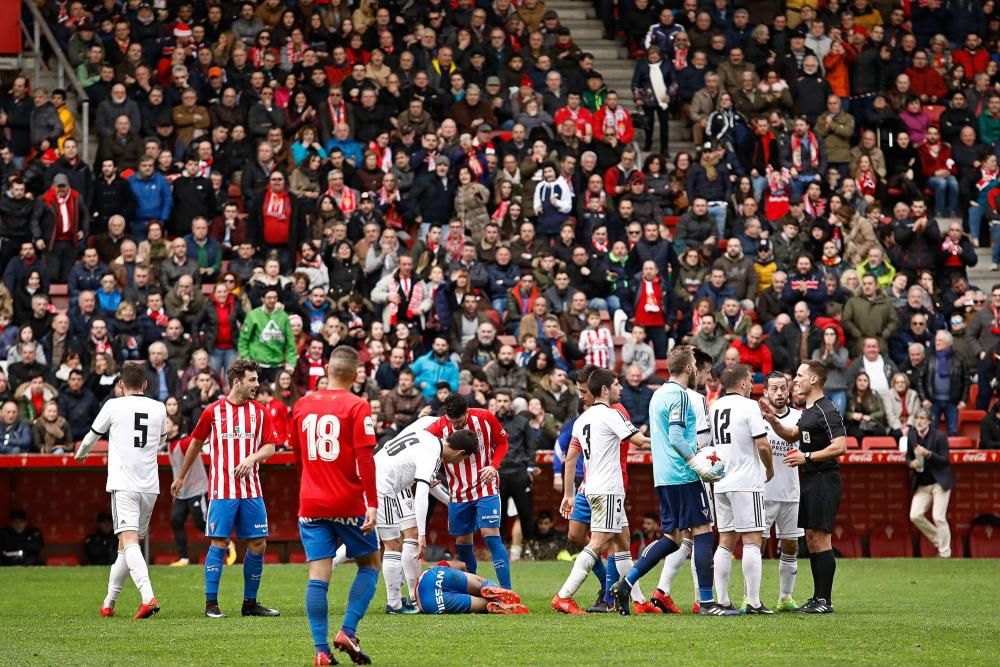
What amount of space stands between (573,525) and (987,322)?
11.7 m

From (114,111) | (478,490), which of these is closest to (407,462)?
(478,490)

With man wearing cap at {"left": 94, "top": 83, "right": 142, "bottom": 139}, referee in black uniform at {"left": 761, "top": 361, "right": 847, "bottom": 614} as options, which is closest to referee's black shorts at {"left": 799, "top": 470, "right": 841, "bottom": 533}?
referee in black uniform at {"left": 761, "top": 361, "right": 847, "bottom": 614}

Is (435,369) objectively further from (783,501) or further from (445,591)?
(783,501)

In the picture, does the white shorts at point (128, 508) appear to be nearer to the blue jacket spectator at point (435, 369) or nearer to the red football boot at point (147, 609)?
the red football boot at point (147, 609)

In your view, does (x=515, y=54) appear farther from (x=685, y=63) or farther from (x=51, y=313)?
(x=51, y=313)

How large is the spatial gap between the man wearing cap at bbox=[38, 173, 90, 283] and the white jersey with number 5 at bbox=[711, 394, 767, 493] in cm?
1361

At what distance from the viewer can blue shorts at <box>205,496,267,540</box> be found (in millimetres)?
13562

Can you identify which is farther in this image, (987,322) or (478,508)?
(987,322)

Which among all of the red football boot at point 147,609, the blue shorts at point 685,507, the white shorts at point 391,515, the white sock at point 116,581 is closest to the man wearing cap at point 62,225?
the white sock at point 116,581

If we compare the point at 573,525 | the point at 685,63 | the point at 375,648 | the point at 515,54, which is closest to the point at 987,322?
the point at 685,63

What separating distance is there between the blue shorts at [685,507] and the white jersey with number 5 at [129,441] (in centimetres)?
440

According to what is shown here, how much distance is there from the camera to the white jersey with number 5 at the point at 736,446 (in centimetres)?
1286

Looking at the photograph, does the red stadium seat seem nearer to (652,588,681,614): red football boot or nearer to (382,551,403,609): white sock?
(652,588,681,614): red football boot

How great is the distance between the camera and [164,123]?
2530cm
